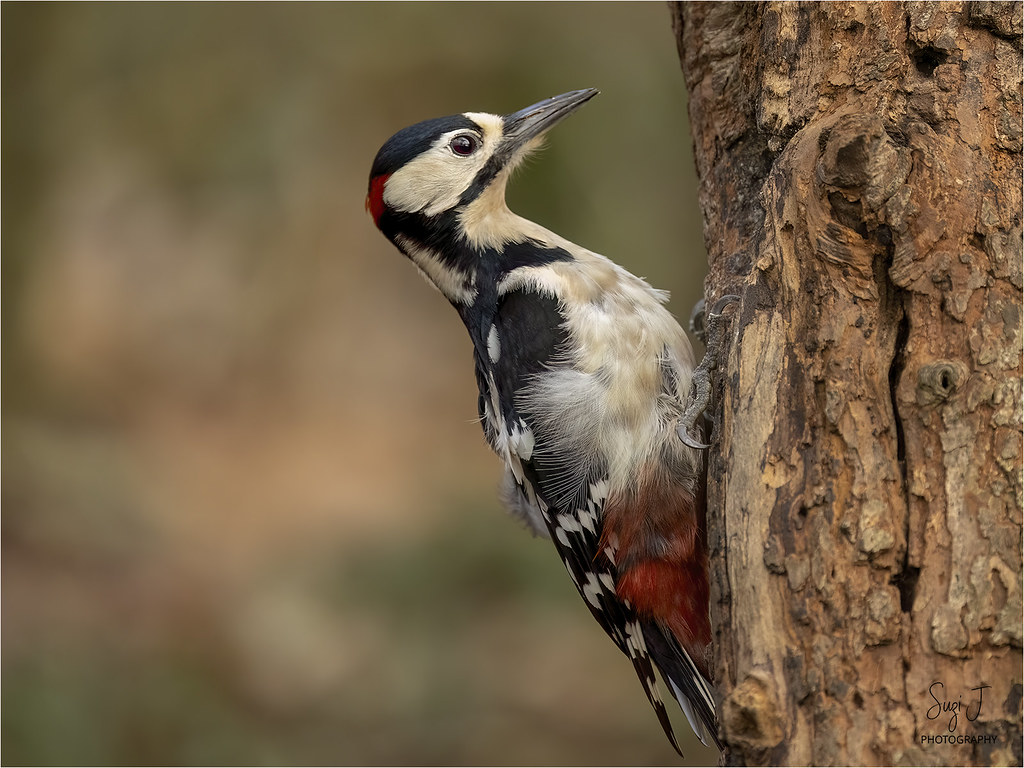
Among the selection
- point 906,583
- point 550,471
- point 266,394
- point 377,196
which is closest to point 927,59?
point 906,583

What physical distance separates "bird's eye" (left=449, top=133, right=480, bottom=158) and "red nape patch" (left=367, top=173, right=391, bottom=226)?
0.77 ft

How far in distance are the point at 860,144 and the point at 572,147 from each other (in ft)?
13.2

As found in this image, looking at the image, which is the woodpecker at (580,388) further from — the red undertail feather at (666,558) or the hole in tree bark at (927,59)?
the hole in tree bark at (927,59)

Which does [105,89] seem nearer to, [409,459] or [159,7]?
[159,7]

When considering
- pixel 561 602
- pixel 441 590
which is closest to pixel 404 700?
pixel 441 590

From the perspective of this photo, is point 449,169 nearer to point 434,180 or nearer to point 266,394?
point 434,180

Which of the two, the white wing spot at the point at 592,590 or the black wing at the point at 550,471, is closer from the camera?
the black wing at the point at 550,471

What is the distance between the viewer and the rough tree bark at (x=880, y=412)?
5.50 ft

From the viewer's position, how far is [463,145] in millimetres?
3105

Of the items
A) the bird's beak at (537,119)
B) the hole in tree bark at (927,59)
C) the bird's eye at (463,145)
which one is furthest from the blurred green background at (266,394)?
the hole in tree bark at (927,59)

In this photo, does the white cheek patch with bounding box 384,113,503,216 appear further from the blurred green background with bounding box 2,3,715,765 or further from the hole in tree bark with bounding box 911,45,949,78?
the blurred green background with bounding box 2,3,715,765

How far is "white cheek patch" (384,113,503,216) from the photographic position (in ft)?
10.0
